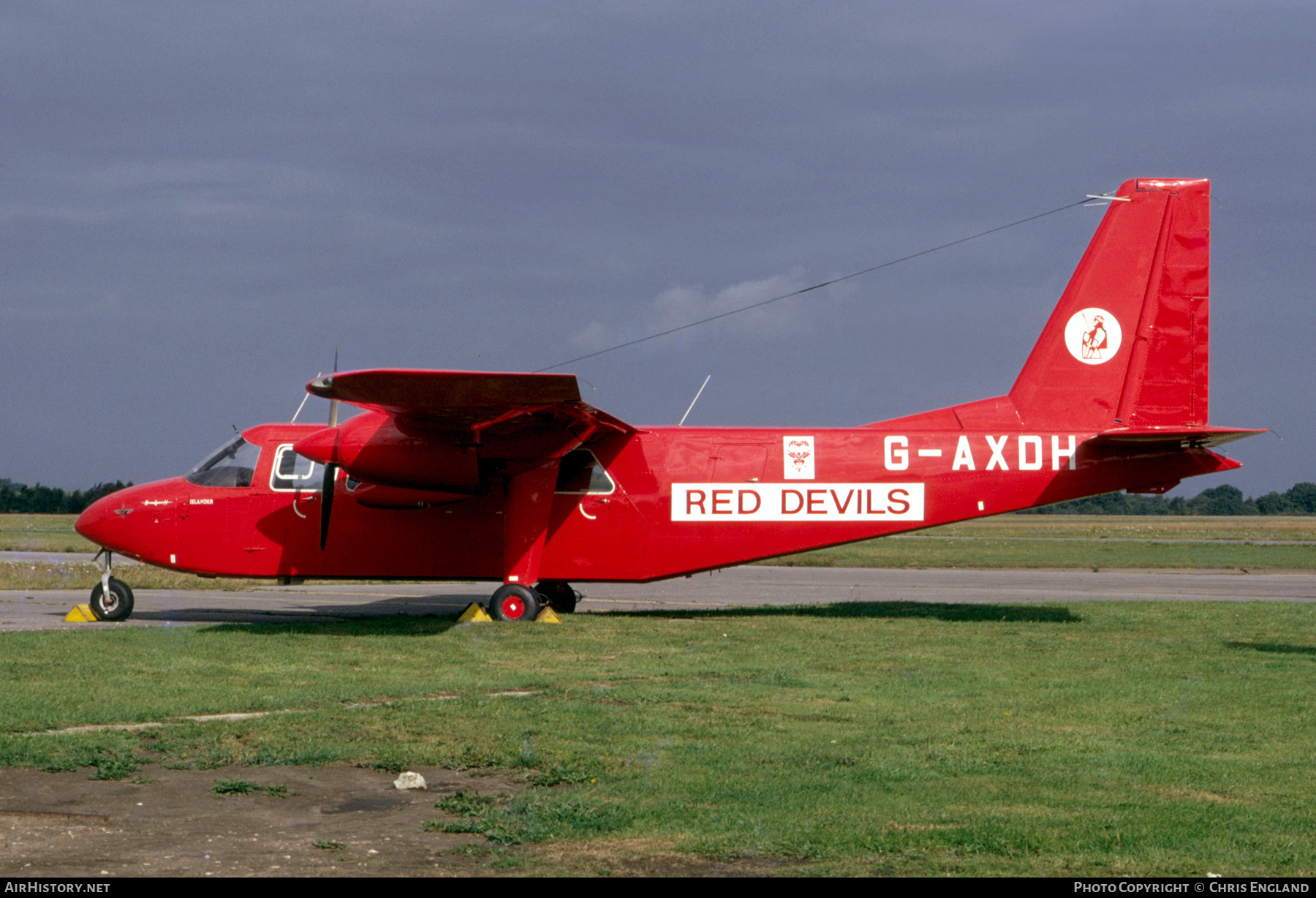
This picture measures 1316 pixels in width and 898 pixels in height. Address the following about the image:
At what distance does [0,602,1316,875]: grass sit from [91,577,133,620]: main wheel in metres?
2.95

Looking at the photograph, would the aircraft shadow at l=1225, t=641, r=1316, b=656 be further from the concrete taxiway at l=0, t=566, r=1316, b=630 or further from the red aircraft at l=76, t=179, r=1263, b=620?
the concrete taxiway at l=0, t=566, r=1316, b=630

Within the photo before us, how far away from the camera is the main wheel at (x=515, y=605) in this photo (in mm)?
17047

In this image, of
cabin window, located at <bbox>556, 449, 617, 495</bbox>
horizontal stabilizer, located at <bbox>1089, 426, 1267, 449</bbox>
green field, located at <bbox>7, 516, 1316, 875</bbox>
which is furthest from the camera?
cabin window, located at <bbox>556, 449, 617, 495</bbox>

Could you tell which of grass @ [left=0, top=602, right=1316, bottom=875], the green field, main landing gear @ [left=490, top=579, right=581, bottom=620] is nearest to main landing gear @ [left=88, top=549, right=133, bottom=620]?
the green field

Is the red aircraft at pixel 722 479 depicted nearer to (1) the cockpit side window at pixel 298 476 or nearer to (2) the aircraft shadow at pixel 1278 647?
(1) the cockpit side window at pixel 298 476

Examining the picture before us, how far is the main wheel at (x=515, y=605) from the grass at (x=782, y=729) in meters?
0.92

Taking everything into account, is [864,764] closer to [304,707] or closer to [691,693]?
[691,693]

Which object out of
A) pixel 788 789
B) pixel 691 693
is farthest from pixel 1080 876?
pixel 691 693

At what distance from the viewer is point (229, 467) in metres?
18.3

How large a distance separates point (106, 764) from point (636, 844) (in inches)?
148

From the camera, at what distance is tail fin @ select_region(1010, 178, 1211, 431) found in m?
17.2

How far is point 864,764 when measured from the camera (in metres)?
7.84

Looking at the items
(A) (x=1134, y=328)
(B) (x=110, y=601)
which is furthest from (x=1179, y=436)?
(B) (x=110, y=601)

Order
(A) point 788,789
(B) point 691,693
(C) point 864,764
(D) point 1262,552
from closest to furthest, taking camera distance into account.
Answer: (A) point 788,789, (C) point 864,764, (B) point 691,693, (D) point 1262,552
